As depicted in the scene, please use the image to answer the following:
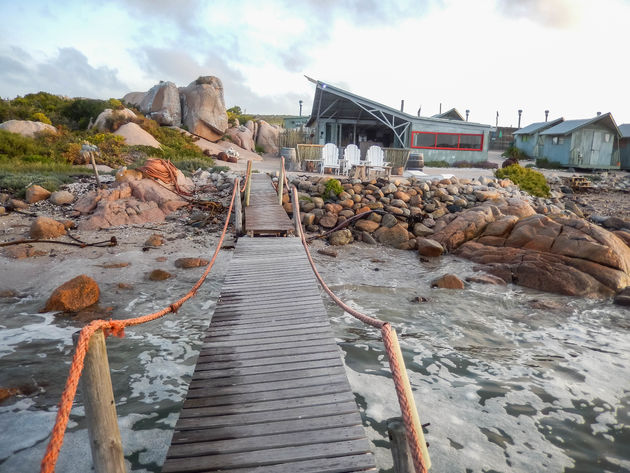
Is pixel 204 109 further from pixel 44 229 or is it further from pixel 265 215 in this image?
pixel 265 215

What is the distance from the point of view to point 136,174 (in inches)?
488

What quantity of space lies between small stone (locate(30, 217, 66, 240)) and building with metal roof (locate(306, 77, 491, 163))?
15.1m

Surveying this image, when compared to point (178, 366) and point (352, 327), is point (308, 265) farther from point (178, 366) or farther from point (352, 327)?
point (178, 366)

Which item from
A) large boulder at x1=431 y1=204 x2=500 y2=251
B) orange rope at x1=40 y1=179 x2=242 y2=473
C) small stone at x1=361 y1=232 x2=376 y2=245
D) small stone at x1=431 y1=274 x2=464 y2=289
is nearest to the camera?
orange rope at x1=40 y1=179 x2=242 y2=473

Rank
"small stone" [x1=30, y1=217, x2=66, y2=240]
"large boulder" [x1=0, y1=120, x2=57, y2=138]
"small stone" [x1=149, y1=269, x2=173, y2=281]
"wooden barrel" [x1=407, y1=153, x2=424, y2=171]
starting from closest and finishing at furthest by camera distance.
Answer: "small stone" [x1=149, y1=269, x2=173, y2=281], "small stone" [x1=30, y1=217, x2=66, y2=240], "wooden barrel" [x1=407, y1=153, x2=424, y2=171], "large boulder" [x1=0, y1=120, x2=57, y2=138]

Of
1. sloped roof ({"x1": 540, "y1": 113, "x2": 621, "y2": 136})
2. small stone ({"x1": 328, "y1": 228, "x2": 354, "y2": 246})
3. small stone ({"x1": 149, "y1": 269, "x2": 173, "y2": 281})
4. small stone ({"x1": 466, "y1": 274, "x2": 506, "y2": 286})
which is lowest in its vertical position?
small stone ({"x1": 466, "y1": 274, "x2": 506, "y2": 286})

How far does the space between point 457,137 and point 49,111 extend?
82.8 ft

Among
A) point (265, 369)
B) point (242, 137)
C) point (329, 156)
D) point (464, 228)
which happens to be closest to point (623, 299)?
point (464, 228)

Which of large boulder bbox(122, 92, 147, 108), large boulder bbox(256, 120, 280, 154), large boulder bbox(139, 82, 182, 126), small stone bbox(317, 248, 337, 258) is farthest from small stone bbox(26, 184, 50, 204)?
large boulder bbox(256, 120, 280, 154)

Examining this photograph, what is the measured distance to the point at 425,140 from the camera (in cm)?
2370

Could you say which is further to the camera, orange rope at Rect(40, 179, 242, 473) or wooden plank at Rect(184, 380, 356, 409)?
wooden plank at Rect(184, 380, 356, 409)

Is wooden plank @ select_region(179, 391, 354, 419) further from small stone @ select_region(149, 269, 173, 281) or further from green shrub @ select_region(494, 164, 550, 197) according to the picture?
green shrub @ select_region(494, 164, 550, 197)

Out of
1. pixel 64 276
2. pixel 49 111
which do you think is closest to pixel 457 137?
pixel 64 276

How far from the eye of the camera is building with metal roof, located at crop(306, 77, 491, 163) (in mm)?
22375
